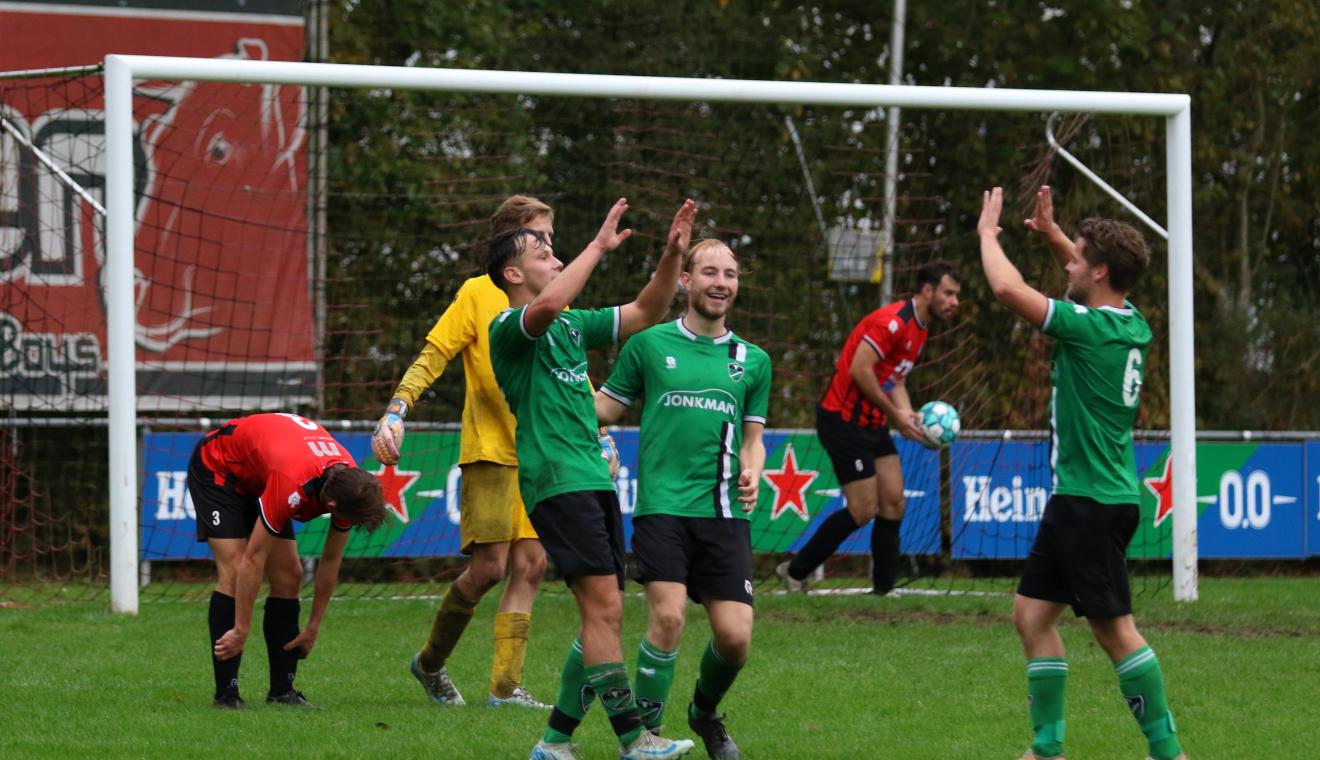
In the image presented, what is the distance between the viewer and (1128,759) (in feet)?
18.7

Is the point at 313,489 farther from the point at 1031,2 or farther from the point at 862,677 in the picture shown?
the point at 1031,2

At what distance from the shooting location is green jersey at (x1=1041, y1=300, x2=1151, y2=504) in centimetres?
546

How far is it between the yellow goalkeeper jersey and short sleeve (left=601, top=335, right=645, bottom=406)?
1260 millimetres

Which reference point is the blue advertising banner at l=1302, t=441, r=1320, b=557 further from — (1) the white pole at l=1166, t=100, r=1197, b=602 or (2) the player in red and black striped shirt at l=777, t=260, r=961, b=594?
(2) the player in red and black striped shirt at l=777, t=260, r=961, b=594

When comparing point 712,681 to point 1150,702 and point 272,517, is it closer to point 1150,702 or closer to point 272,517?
point 1150,702

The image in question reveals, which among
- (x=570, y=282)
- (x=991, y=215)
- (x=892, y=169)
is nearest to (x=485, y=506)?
(x=570, y=282)

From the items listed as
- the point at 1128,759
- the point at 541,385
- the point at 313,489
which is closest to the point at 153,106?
the point at 313,489

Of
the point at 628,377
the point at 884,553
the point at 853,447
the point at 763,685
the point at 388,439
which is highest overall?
the point at 628,377

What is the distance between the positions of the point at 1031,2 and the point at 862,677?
1327 centimetres

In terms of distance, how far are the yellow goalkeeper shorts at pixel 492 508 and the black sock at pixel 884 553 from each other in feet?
13.4

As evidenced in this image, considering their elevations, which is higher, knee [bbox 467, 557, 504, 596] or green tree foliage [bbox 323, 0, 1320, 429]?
green tree foliage [bbox 323, 0, 1320, 429]

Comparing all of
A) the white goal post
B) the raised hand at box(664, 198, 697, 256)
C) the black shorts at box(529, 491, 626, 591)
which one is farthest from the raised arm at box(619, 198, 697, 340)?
the white goal post

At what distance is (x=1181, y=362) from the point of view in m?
10.8

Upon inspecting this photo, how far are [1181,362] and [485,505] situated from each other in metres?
5.60
